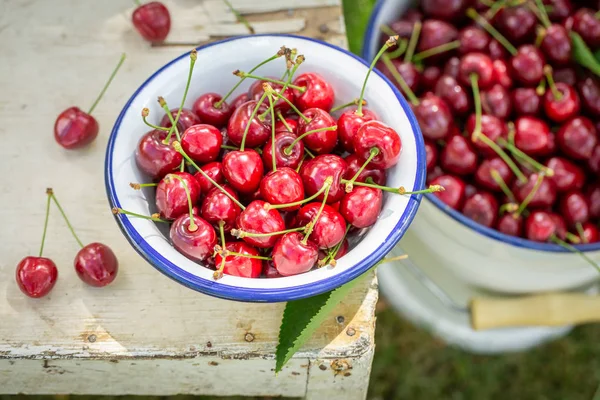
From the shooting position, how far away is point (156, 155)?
85 cm

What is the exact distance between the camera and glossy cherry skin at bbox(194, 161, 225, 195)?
Result: 855mm

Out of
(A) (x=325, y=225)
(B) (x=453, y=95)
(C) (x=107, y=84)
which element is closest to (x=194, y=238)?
(A) (x=325, y=225)

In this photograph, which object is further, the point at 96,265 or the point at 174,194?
the point at 96,265

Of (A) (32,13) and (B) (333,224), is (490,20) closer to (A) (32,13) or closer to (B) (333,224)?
(B) (333,224)

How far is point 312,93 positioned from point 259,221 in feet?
0.71

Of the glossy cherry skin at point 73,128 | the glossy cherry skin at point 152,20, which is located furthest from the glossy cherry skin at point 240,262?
the glossy cherry skin at point 152,20

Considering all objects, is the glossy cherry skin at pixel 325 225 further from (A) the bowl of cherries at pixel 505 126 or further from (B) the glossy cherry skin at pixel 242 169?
(A) the bowl of cherries at pixel 505 126

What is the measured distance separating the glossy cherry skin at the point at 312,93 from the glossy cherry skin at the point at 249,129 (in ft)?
0.20

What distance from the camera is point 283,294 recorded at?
756mm

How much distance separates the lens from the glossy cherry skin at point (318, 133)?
85 cm

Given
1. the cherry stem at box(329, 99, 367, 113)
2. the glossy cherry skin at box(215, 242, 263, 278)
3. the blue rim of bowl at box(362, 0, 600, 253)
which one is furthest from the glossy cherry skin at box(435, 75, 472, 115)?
the glossy cherry skin at box(215, 242, 263, 278)

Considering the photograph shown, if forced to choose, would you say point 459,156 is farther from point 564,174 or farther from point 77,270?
point 77,270

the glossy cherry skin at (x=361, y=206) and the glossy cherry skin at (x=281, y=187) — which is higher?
the glossy cherry skin at (x=281, y=187)

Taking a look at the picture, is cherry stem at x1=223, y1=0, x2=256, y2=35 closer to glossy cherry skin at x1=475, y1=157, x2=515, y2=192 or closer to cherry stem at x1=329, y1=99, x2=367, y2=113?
cherry stem at x1=329, y1=99, x2=367, y2=113
